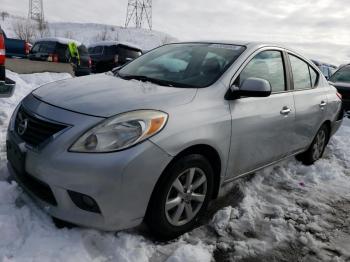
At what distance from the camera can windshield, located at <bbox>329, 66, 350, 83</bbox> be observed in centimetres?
974

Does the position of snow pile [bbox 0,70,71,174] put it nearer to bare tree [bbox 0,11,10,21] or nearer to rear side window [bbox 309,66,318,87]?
rear side window [bbox 309,66,318,87]

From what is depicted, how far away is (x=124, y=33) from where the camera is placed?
158ft

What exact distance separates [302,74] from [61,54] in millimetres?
9686

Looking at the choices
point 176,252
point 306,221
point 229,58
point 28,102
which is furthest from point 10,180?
point 306,221

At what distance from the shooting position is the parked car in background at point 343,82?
884cm

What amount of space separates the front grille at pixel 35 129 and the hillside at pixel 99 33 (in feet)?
126

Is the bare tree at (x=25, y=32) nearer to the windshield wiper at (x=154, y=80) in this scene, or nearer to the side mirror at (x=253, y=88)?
the windshield wiper at (x=154, y=80)

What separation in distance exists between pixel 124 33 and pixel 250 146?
1862 inches

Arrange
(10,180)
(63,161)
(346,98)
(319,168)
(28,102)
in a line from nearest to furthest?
(63,161), (28,102), (10,180), (319,168), (346,98)

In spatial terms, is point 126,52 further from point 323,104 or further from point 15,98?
point 323,104

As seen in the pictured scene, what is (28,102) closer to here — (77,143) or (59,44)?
(77,143)

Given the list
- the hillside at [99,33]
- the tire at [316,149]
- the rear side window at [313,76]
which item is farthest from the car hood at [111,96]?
the hillside at [99,33]

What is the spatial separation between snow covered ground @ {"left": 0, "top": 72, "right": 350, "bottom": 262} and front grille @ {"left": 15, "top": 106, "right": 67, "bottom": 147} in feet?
1.81

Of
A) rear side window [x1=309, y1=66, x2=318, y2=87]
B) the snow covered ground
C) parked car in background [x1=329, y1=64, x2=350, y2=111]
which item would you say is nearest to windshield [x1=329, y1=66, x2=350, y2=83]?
parked car in background [x1=329, y1=64, x2=350, y2=111]
